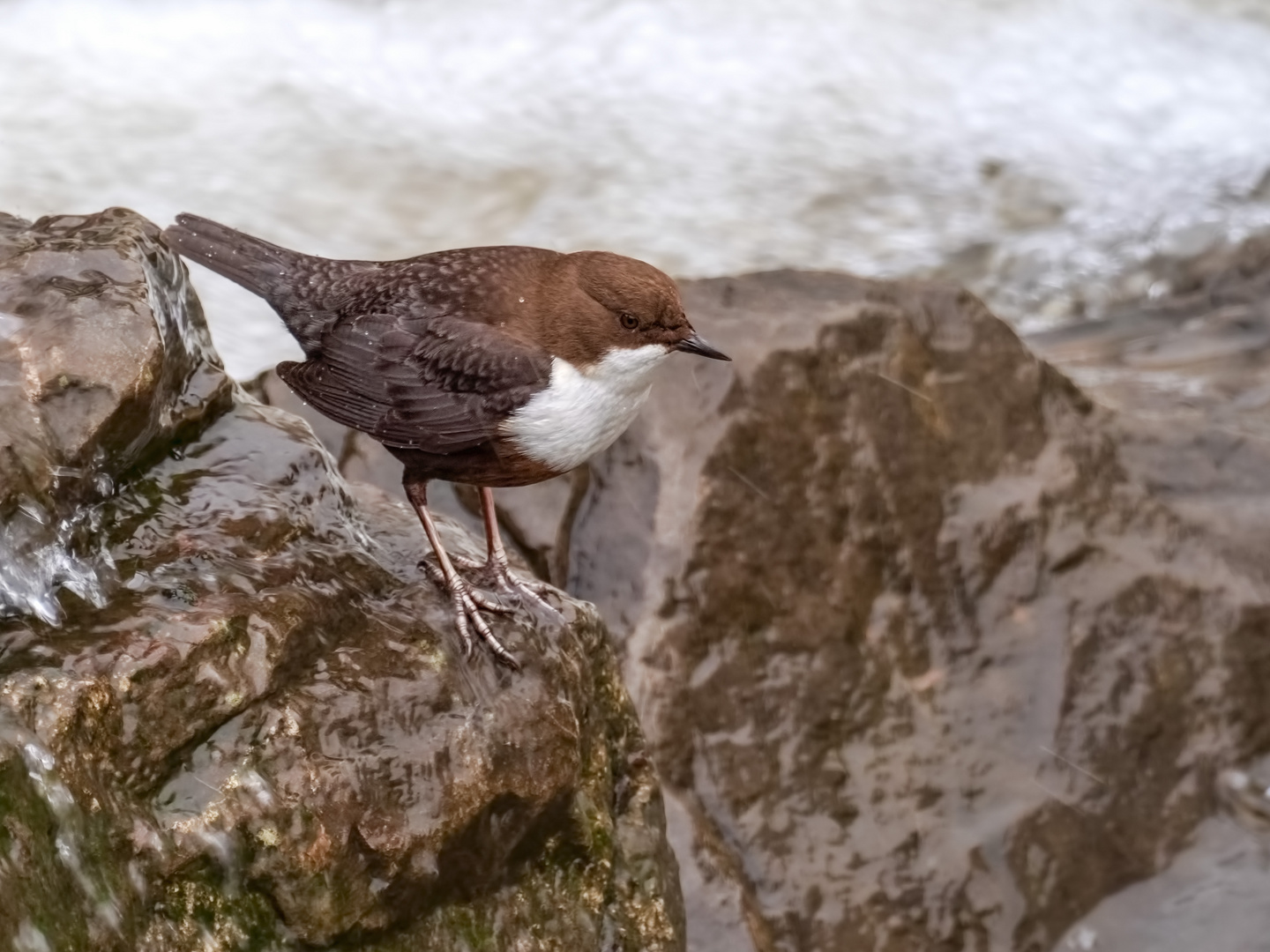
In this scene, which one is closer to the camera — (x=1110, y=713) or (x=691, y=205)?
(x=1110, y=713)

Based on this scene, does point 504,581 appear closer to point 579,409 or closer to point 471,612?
point 471,612

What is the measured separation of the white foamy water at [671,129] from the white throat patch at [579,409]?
3.91 m

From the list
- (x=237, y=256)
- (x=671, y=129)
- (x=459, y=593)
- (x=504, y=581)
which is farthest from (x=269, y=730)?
(x=671, y=129)

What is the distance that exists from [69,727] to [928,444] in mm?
2609

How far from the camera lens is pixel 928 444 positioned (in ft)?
13.8

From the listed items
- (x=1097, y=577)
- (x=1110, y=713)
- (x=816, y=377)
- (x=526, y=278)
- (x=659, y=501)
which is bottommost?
(x=1110, y=713)

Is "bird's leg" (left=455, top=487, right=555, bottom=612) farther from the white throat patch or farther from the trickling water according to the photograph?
the trickling water

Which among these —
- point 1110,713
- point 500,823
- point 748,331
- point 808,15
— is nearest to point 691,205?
Result: point 808,15

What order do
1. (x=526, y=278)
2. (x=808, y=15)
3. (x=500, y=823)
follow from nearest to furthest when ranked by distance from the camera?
(x=500, y=823)
(x=526, y=278)
(x=808, y=15)

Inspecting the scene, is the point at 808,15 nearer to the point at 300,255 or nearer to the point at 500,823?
the point at 300,255

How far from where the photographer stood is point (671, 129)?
367 inches

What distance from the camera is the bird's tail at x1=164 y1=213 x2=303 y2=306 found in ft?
11.1

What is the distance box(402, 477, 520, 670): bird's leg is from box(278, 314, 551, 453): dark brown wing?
0.13 m

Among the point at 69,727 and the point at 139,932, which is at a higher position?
the point at 69,727
